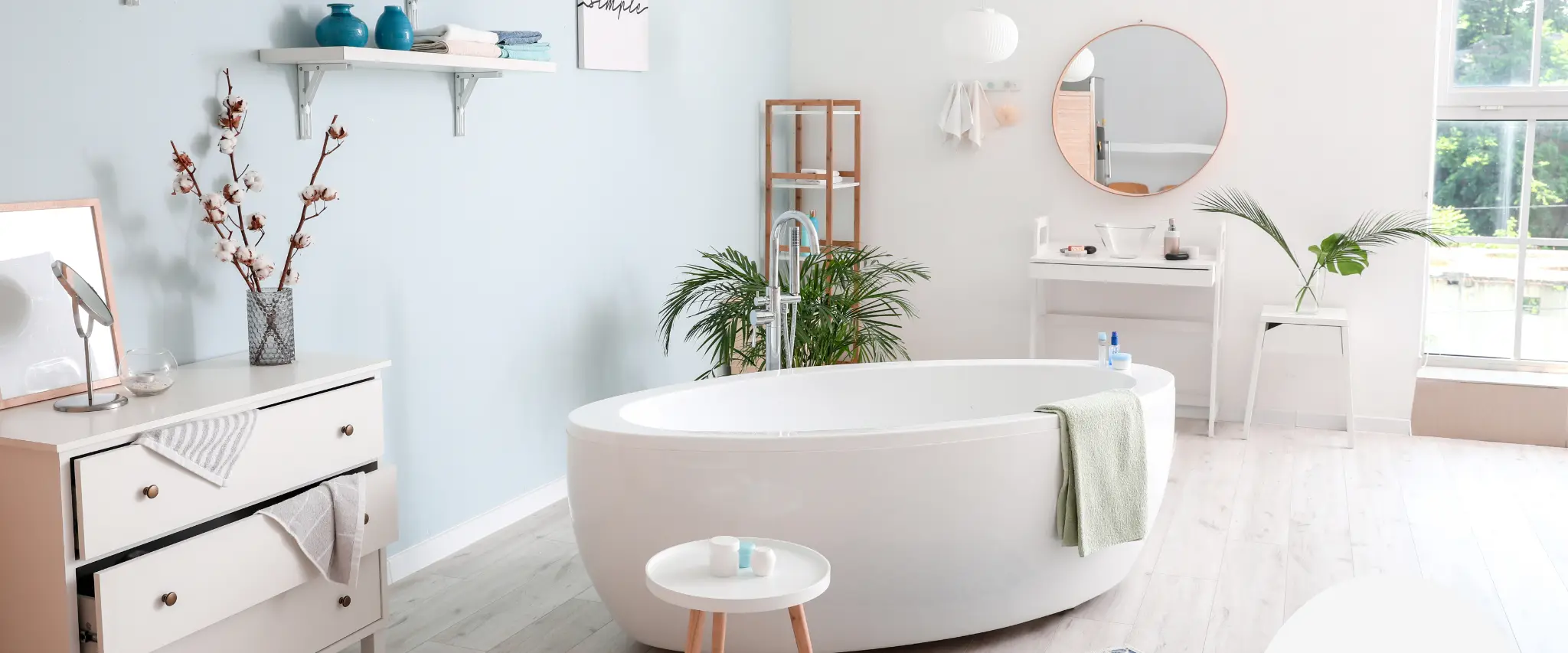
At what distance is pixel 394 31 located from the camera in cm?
286

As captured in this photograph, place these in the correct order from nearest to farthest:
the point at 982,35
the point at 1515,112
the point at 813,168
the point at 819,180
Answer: the point at 982,35 → the point at 1515,112 → the point at 819,180 → the point at 813,168

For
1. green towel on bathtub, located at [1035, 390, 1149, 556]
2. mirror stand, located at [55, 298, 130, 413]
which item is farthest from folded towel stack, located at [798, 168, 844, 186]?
mirror stand, located at [55, 298, 130, 413]

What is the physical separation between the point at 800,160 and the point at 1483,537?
124 inches

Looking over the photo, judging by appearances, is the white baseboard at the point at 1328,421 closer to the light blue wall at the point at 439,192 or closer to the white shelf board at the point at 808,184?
the white shelf board at the point at 808,184

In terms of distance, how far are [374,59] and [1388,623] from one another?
251 cm

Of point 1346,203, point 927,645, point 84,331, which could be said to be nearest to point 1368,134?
point 1346,203

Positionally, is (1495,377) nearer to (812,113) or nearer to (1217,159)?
(1217,159)

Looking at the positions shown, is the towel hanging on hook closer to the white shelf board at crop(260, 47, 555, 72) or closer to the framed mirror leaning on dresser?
the white shelf board at crop(260, 47, 555, 72)

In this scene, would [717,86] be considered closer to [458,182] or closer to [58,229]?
[458,182]

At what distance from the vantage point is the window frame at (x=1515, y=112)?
15.6 ft

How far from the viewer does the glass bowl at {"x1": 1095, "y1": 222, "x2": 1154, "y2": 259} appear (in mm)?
5078

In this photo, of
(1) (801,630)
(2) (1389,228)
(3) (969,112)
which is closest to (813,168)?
(3) (969,112)

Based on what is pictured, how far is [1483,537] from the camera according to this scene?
3.60 meters

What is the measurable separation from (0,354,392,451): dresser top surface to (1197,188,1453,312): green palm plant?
3.55 m
